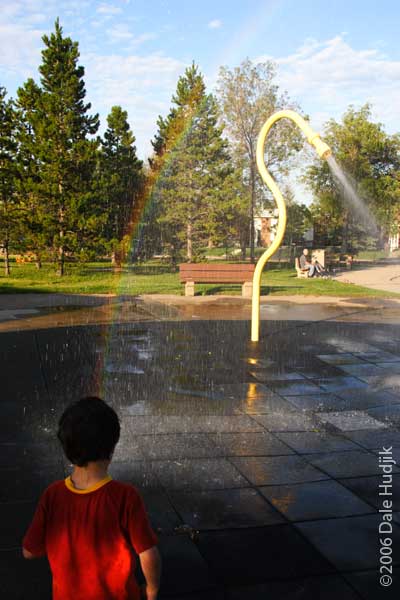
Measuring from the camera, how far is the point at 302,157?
33.3m

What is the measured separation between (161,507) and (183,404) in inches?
95.0

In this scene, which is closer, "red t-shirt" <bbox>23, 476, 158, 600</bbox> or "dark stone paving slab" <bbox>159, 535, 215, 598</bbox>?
"red t-shirt" <bbox>23, 476, 158, 600</bbox>

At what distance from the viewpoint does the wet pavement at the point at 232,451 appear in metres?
2.99

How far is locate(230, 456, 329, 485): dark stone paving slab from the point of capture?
4199 millimetres

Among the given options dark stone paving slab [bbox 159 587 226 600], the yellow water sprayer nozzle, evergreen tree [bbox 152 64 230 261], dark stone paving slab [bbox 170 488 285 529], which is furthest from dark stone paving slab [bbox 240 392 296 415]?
evergreen tree [bbox 152 64 230 261]

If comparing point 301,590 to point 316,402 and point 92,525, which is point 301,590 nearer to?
point 92,525

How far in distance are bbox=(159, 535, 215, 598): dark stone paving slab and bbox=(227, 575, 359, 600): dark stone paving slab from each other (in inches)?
7.0

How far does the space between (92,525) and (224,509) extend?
1.96m

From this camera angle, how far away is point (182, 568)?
9.83 ft

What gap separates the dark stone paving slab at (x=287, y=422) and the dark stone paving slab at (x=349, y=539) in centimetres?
181

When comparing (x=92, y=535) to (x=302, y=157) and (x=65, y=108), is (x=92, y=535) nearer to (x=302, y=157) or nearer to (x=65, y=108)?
(x=65, y=108)

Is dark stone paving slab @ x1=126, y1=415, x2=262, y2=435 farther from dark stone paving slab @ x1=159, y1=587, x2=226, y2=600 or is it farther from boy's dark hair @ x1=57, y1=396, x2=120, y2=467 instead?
boy's dark hair @ x1=57, y1=396, x2=120, y2=467

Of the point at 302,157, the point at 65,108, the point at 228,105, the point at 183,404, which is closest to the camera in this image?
the point at 183,404

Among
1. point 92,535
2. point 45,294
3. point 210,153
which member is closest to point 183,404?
point 92,535
